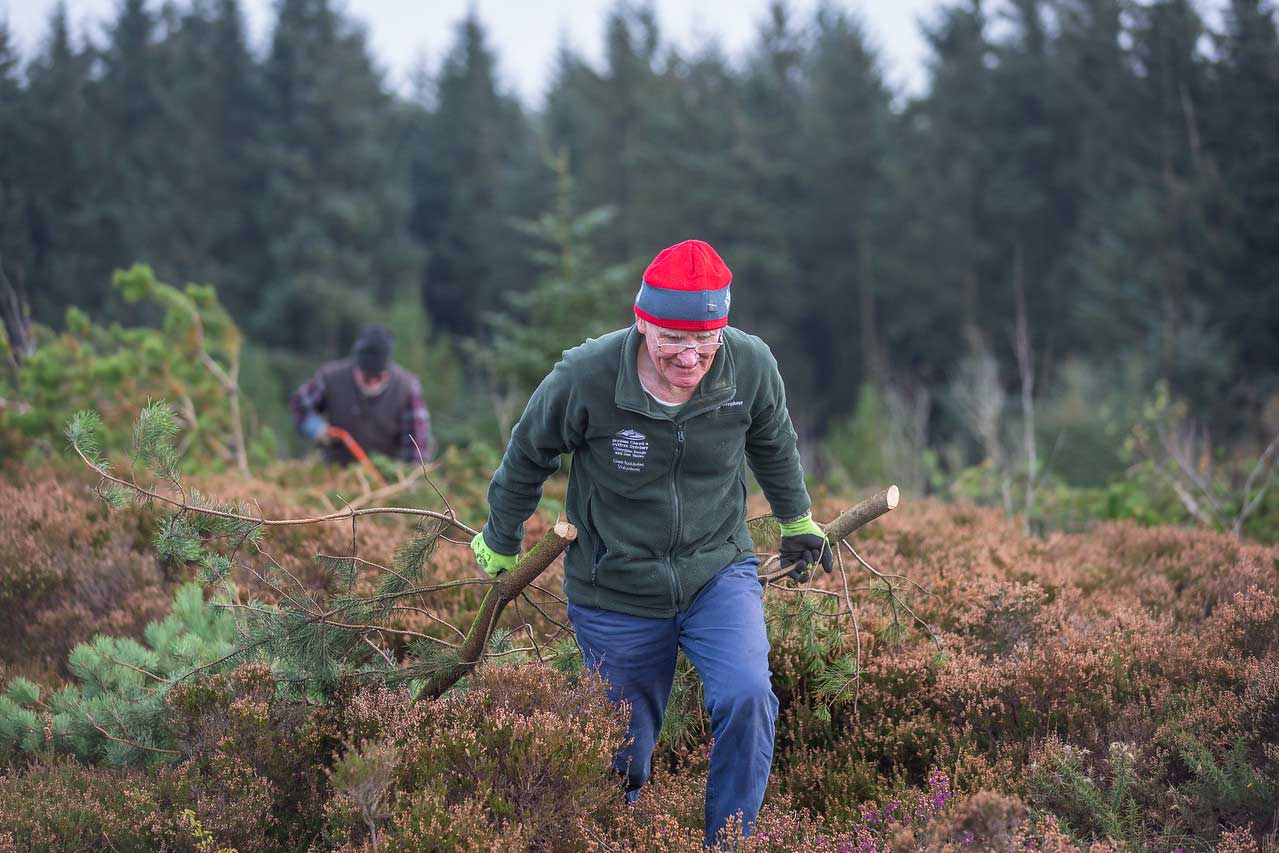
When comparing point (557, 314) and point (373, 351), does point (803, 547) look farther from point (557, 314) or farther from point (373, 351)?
point (557, 314)

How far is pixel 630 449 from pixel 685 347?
16.0 inches

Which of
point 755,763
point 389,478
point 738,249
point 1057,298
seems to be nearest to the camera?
point 755,763

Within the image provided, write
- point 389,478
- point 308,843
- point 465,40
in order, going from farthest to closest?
point 465,40 < point 389,478 < point 308,843

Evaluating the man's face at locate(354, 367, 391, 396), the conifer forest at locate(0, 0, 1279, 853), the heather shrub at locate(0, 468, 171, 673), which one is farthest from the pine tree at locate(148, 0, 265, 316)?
the heather shrub at locate(0, 468, 171, 673)

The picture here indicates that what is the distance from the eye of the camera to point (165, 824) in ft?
12.7

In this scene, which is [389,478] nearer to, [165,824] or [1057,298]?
[165,824]

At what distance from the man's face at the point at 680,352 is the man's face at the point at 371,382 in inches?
219

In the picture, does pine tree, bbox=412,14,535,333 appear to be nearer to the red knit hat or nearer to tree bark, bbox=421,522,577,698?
tree bark, bbox=421,522,577,698

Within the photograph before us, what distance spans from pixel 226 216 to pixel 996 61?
26692 millimetres

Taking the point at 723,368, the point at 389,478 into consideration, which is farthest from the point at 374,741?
the point at 389,478

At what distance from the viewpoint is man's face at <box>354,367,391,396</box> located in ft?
29.2

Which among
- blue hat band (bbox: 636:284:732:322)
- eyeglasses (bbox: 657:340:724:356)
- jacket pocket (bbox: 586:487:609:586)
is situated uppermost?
blue hat band (bbox: 636:284:732:322)

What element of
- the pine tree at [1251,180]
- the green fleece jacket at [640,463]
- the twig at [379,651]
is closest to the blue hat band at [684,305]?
the green fleece jacket at [640,463]

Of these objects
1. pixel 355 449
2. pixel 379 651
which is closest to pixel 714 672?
pixel 379 651
